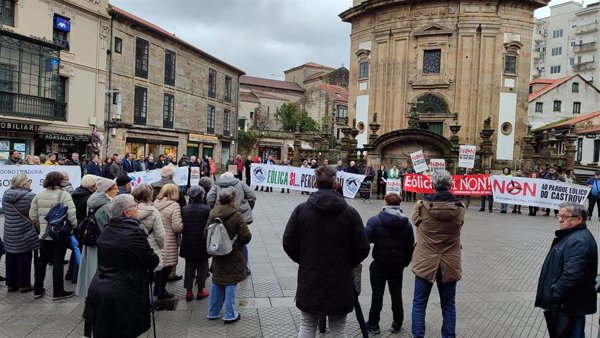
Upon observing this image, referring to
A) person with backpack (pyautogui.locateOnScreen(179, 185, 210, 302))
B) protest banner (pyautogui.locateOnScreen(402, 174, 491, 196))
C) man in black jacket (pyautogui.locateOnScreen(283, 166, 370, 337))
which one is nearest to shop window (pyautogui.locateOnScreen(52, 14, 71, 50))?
protest banner (pyautogui.locateOnScreen(402, 174, 491, 196))

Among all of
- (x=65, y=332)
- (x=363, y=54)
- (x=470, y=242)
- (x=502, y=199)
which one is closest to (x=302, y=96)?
(x=363, y=54)

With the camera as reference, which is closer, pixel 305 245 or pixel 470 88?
pixel 305 245

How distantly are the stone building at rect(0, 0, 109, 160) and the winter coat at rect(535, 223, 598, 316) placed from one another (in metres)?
25.8

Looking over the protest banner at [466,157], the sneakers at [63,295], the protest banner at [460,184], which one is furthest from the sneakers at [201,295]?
the protest banner at [466,157]

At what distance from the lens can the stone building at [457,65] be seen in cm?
3011

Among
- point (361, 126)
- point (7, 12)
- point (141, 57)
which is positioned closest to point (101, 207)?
point (7, 12)

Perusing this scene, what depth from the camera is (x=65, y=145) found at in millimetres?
27703

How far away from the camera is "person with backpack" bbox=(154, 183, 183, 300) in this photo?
→ 21.3 ft

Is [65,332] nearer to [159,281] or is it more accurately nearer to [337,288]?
[159,281]

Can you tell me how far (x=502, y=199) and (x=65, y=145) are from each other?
81.4ft

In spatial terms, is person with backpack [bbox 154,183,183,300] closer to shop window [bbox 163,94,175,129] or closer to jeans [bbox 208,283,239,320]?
jeans [bbox 208,283,239,320]

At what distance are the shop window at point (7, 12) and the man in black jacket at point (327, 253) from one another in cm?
2580

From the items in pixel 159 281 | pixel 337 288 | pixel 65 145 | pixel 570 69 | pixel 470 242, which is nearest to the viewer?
pixel 337 288

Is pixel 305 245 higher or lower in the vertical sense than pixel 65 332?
higher
